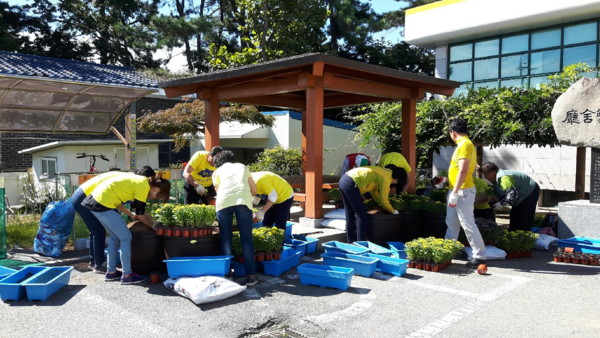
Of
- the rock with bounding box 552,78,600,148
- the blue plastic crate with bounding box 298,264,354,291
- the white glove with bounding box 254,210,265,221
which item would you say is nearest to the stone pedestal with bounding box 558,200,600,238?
the rock with bounding box 552,78,600,148

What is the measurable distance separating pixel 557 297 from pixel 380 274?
2023mm

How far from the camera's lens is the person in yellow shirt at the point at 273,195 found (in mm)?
6109

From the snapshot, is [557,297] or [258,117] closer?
[557,297]

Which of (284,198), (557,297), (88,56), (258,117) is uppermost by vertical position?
(88,56)

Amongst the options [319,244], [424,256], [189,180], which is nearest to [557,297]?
[424,256]

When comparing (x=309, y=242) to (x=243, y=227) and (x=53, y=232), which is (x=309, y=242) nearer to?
(x=243, y=227)

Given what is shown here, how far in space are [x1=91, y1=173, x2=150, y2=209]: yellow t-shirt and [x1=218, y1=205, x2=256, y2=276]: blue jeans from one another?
941 mm

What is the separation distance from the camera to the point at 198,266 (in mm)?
5273

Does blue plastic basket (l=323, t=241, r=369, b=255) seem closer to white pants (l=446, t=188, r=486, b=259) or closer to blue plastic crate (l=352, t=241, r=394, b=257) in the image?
blue plastic crate (l=352, t=241, r=394, b=257)

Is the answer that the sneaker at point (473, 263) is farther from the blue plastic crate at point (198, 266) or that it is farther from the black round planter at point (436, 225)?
the blue plastic crate at point (198, 266)

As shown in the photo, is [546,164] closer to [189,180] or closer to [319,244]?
[319,244]

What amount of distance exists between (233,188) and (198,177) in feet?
8.26

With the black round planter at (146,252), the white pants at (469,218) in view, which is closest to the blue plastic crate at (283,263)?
the black round planter at (146,252)

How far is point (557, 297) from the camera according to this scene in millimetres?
5199
